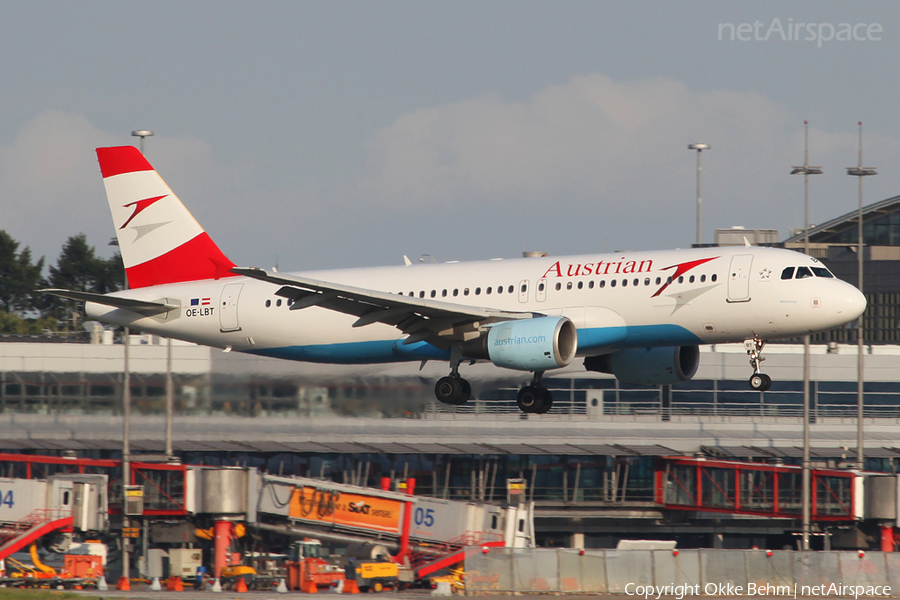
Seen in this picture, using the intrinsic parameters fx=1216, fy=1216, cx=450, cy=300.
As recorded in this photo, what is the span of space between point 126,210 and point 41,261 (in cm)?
8653

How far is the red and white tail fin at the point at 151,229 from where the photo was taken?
41.9 metres

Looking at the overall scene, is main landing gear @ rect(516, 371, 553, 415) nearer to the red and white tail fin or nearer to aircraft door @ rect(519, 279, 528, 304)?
aircraft door @ rect(519, 279, 528, 304)

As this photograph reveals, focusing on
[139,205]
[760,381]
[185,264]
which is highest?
[139,205]

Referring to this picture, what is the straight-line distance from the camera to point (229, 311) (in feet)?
131

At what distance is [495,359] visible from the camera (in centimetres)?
3531

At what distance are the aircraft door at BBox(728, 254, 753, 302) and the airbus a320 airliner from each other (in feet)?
0.09

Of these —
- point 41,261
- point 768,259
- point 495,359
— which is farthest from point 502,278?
point 41,261

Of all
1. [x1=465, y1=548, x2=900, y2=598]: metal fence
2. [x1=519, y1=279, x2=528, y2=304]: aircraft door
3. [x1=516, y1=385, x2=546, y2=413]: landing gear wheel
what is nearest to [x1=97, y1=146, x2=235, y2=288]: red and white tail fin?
[x1=519, y1=279, x2=528, y2=304]: aircraft door

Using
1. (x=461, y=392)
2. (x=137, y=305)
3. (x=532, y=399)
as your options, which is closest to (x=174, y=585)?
(x=137, y=305)

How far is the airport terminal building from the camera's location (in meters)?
48.1

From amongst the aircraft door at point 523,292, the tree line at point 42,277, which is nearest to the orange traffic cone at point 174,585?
the aircraft door at point 523,292

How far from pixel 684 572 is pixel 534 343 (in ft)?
29.6

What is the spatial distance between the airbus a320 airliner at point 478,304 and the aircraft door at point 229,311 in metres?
0.05

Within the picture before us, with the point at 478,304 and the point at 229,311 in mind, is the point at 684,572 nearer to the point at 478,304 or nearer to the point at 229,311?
the point at 478,304
